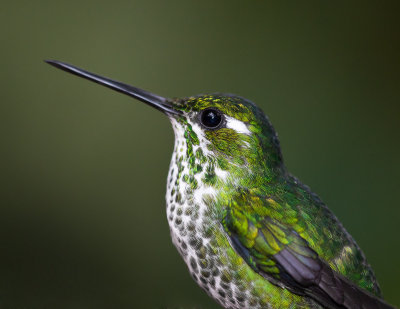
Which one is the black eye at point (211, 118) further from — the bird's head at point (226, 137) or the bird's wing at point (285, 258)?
the bird's wing at point (285, 258)

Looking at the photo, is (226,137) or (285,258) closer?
(285,258)

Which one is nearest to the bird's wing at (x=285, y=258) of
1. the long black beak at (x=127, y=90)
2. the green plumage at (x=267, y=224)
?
the green plumage at (x=267, y=224)

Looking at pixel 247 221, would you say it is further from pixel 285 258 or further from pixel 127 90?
pixel 127 90

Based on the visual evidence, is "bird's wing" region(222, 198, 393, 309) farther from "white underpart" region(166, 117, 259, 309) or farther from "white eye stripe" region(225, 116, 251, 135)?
"white eye stripe" region(225, 116, 251, 135)

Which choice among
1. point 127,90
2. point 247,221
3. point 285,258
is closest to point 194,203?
point 247,221

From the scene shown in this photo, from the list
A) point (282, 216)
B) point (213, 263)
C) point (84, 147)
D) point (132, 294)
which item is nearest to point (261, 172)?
point (282, 216)

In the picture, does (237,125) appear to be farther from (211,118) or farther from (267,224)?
(267,224)

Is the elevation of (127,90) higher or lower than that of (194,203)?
higher

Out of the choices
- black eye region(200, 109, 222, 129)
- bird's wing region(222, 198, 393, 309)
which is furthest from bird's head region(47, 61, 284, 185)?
bird's wing region(222, 198, 393, 309)
